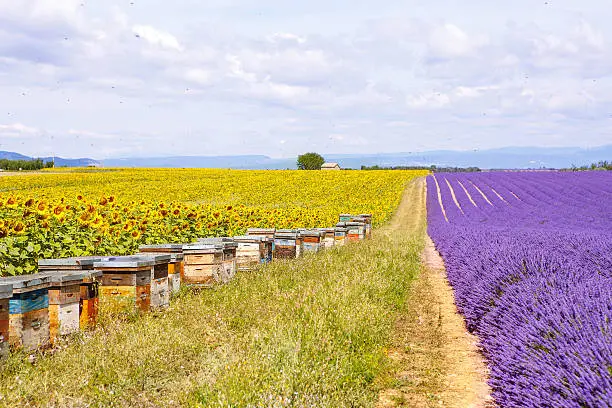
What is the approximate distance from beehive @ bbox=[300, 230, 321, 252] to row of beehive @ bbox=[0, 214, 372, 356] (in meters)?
3.18

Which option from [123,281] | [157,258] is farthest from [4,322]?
[157,258]

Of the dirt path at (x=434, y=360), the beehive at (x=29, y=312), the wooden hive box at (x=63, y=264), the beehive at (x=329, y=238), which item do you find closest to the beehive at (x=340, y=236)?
the beehive at (x=329, y=238)

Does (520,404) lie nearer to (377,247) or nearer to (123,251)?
(123,251)

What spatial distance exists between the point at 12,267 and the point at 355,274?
5.24 metres

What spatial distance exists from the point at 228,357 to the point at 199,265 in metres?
3.56

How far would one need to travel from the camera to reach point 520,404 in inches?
171

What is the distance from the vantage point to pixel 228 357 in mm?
5324

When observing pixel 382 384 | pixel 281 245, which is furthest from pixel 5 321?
pixel 281 245

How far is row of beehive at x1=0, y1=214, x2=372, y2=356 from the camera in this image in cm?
526

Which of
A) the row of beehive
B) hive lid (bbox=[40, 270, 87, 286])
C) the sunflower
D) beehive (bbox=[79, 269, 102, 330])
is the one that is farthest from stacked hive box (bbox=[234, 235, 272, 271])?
hive lid (bbox=[40, 270, 87, 286])

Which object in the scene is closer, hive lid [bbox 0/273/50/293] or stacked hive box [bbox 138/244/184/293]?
hive lid [bbox 0/273/50/293]

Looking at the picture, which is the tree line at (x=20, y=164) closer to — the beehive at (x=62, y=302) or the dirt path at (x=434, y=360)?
the dirt path at (x=434, y=360)

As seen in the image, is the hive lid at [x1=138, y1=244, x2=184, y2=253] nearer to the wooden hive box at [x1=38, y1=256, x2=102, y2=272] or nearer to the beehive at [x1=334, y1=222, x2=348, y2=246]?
the wooden hive box at [x1=38, y1=256, x2=102, y2=272]

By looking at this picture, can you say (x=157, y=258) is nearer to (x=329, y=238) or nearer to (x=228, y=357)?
(x=228, y=357)
